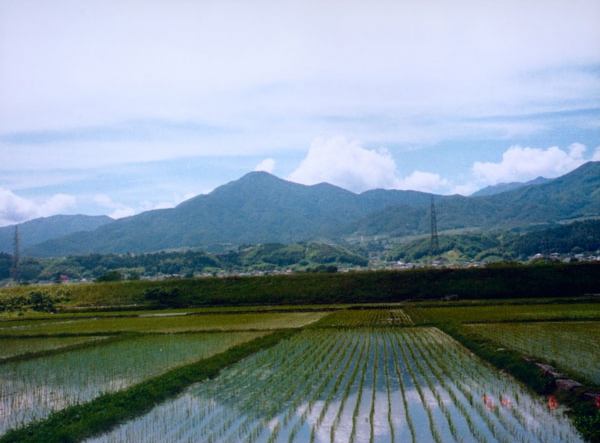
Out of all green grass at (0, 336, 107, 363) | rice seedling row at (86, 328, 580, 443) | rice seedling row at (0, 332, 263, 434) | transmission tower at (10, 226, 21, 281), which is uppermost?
transmission tower at (10, 226, 21, 281)

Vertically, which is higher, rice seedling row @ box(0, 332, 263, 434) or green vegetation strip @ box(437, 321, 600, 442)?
green vegetation strip @ box(437, 321, 600, 442)

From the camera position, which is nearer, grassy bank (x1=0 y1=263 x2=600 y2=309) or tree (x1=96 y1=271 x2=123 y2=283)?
grassy bank (x1=0 y1=263 x2=600 y2=309)

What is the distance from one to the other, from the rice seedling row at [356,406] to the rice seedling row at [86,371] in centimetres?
245

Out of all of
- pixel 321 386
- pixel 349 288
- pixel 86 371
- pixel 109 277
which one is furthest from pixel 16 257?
pixel 321 386

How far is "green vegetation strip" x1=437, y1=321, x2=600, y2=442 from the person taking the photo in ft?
27.6

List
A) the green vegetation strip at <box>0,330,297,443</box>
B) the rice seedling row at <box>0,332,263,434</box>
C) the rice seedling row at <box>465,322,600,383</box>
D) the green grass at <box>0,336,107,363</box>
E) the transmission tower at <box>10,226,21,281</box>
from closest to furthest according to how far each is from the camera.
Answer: the green vegetation strip at <box>0,330,297,443</box> < the rice seedling row at <box>0,332,263,434</box> < the rice seedling row at <box>465,322,600,383</box> < the green grass at <box>0,336,107,363</box> < the transmission tower at <box>10,226,21,281</box>

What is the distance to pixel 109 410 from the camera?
10.1m

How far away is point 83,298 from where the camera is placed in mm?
52469

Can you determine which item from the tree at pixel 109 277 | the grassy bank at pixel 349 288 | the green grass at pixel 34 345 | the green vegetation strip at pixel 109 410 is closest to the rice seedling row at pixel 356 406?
the green vegetation strip at pixel 109 410

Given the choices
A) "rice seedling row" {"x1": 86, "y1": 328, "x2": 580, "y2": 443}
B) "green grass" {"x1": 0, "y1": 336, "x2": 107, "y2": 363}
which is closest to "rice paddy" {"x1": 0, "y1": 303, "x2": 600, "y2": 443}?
"rice seedling row" {"x1": 86, "y1": 328, "x2": 580, "y2": 443}

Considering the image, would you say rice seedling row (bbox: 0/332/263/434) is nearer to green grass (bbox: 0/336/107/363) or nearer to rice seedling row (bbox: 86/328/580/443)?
green grass (bbox: 0/336/107/363)

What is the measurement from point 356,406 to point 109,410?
5.17 meters

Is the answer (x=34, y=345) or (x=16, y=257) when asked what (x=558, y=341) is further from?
(x=16, y=257)

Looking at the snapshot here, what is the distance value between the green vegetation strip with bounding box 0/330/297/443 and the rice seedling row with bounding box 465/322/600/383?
10039mm
